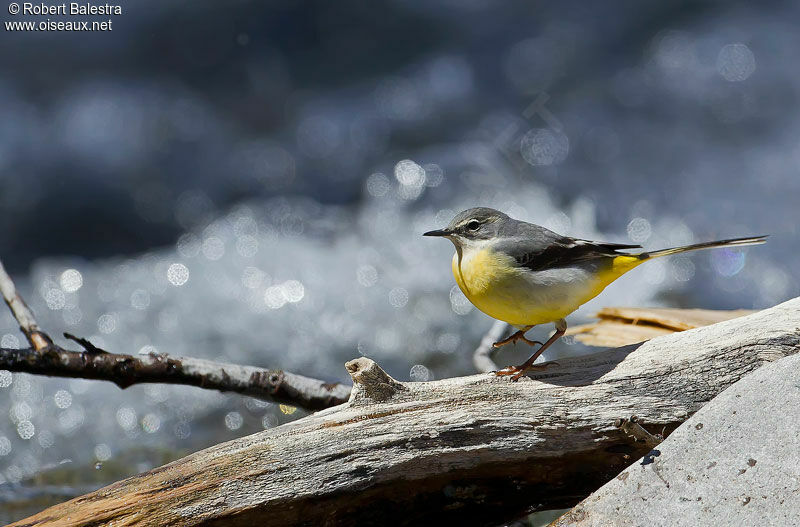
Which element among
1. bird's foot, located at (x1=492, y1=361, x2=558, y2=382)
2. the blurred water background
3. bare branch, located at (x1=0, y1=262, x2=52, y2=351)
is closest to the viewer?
bird's foot, located at (x1=492, y1=361, x2=558, y2=382)

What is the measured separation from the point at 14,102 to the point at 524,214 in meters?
7.80

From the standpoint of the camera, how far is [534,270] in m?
4.34

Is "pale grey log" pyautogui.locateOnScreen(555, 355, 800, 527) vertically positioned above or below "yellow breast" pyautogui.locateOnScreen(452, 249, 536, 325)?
below

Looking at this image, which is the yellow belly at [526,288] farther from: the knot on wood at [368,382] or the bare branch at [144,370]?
the bare branch at [144,370]

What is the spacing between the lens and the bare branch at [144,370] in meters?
4.16

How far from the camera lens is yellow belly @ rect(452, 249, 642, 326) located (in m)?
4.25

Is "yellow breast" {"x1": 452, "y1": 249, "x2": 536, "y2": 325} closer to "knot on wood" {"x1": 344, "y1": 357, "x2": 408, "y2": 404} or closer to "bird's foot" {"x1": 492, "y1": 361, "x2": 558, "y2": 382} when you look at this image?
"bird's foot" {"x1": 492, "y1": 361, "x2": 558, "y2": 382}

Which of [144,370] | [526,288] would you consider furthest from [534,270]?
[144,370]

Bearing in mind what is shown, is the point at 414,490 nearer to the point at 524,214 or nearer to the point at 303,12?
the point at 524,214

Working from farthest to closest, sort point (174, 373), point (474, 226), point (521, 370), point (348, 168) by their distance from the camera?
1. point (348, 168)
2. point (474, 226)
3. point (174, 373)
4. point (521, 370)

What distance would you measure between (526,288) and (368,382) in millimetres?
1103

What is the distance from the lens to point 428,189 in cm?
1155

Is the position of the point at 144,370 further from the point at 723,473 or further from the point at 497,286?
the point at 723,473

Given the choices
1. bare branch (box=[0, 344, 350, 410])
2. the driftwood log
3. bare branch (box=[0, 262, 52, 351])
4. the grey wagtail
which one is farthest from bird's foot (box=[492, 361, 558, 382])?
bare branch (box=[0, 262, 52, 351])
